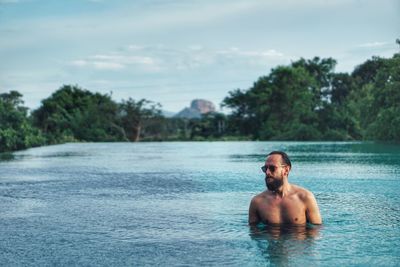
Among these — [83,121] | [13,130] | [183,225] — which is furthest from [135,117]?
[183,225]

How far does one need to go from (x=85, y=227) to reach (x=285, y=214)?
5.22 m

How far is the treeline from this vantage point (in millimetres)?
116125

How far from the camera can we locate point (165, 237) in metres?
14.5

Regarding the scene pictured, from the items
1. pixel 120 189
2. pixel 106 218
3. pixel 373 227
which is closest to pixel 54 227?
pixel 106 218

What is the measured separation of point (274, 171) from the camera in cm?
1269

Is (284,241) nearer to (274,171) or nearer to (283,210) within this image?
(283,210)

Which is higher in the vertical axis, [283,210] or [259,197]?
[259,197]

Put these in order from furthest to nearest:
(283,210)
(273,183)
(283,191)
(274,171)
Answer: (283,210) < (283,191) < (273,183) < (274,171)

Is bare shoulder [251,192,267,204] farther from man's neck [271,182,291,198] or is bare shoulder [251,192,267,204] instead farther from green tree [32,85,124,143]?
green tree [32,85,124,143]

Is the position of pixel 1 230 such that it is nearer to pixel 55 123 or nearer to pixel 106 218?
pixel 106 218

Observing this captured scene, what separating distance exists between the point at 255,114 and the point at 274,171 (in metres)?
113

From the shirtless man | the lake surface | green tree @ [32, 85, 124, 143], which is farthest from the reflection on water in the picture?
green tree @ [32, 85, 124, 143]

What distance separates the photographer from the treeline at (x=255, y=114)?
381ft

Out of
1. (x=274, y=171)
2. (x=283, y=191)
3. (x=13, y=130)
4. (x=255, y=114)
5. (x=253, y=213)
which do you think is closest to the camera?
(x=274, y=171)
